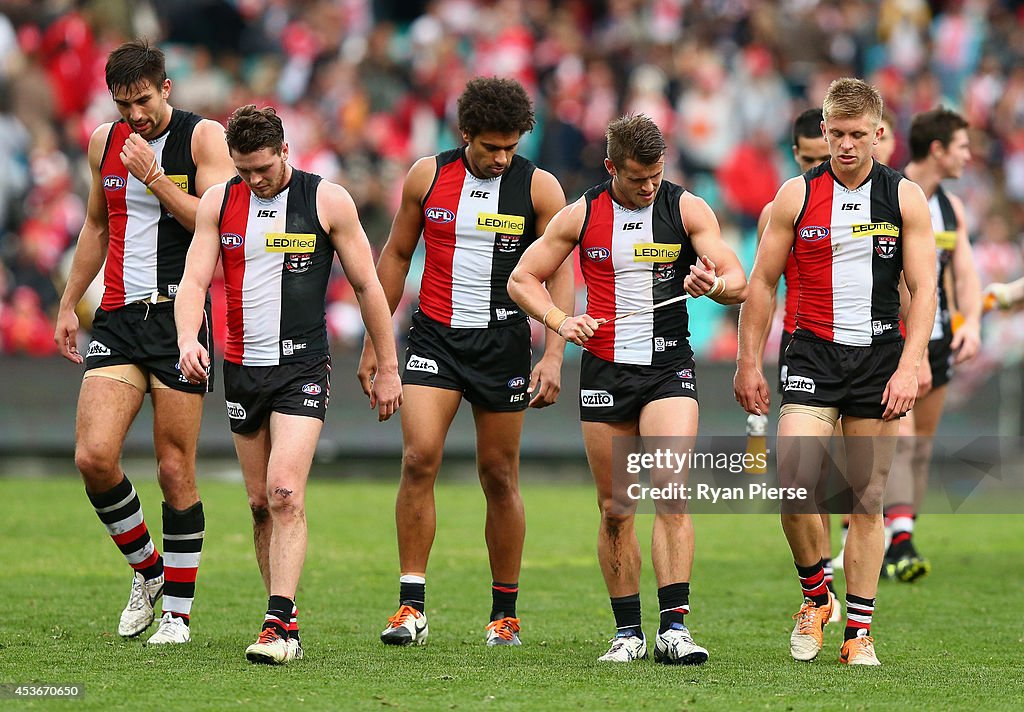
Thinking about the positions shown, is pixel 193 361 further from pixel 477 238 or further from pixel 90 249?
pixel 477 238

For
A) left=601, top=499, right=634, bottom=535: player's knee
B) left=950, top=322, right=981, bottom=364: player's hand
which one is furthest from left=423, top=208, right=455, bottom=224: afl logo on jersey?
left=950, top=322, right=981, bottom=364: player's hand

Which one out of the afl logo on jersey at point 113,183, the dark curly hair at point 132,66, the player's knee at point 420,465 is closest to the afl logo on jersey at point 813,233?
the player's knee at point 420,465

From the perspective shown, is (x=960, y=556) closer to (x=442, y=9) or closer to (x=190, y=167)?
(x=190, y=167)

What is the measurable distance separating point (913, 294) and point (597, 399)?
153 cm

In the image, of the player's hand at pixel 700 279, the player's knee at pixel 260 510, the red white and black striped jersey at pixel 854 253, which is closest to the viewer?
the player's hand at pixel 700 279

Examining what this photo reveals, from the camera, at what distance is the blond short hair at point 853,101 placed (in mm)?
6977

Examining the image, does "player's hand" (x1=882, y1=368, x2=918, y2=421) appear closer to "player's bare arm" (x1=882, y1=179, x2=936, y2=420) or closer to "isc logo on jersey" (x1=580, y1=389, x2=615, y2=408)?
"player's bare arm" (x1=882, y1=179, x2=936, y2=420)

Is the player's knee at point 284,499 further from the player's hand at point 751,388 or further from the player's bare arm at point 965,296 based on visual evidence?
the player's bare arm at point 965,296

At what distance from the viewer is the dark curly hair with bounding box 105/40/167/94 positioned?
7.54 m

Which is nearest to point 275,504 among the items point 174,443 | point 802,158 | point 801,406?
point 174,443

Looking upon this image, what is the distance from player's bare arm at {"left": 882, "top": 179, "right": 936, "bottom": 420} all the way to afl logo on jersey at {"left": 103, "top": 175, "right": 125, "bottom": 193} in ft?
12.6

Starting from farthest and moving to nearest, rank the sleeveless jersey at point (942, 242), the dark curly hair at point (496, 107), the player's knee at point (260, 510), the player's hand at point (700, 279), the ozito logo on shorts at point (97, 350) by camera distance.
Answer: the sleeveless jersey at point (942, 242), the ozito logo on shorts at point (97, 350), the dark curly hair at point (496, 107), the player's knee at point (260, 510), the player's hand at point (700, 279)

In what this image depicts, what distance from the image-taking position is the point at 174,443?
764 cm

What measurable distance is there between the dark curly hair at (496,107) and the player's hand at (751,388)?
161 cm
